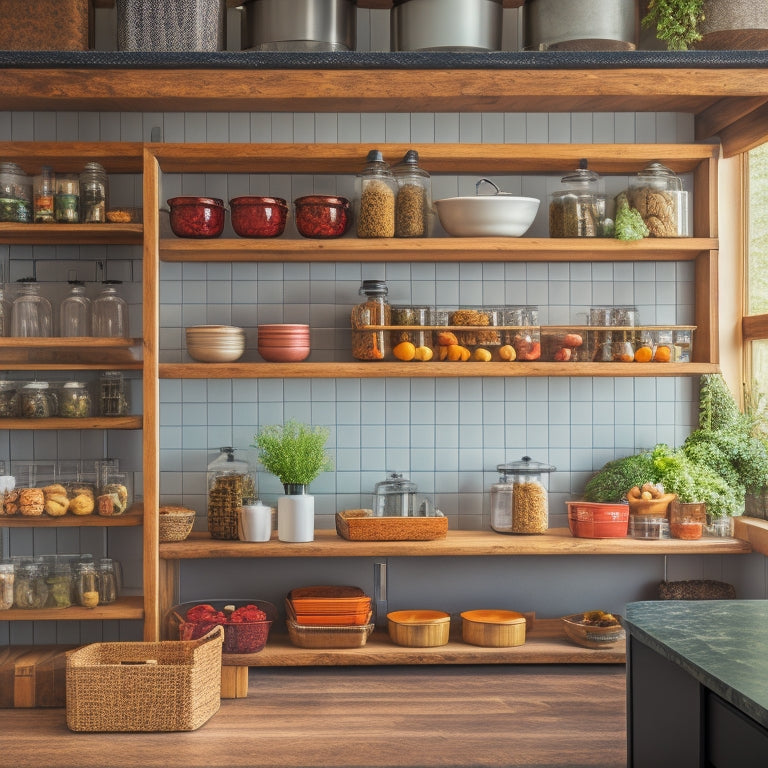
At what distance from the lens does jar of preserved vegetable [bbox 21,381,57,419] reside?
3738 mm

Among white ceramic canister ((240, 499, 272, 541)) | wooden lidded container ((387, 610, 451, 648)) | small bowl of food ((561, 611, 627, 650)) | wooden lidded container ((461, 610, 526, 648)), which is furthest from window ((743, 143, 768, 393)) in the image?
white ceramic canister ((240, 499, 272, 541))

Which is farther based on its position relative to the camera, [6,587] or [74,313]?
[74,313]

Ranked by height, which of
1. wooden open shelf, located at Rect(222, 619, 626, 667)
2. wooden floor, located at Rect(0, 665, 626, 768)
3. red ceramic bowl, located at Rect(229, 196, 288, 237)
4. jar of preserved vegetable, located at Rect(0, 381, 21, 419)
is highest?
red ceramic bowl, located at Rect(229, 196, 288, 237)

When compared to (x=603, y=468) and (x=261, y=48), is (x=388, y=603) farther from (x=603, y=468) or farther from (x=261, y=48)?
(x=261, y=48)

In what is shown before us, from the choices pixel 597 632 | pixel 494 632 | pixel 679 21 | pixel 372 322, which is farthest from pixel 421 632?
pixel 679 21

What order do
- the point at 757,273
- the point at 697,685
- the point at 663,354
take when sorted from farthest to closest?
the point at 757,273, the point at 663,354, the point at 697,685

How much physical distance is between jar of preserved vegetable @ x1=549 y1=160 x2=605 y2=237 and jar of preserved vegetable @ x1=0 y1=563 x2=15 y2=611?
8.29 feet

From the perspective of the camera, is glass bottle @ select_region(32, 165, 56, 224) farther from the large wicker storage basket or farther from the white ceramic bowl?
the large wicker storage basket

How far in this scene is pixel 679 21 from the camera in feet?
11.7

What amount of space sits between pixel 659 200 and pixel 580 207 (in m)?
0.31

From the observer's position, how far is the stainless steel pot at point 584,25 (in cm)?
357

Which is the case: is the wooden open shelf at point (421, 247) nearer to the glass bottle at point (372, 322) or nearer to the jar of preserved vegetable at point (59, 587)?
the glass bottle at point (372, 322)

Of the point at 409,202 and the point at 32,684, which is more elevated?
the point at 409,202

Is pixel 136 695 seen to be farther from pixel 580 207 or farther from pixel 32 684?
pixel 580 207
